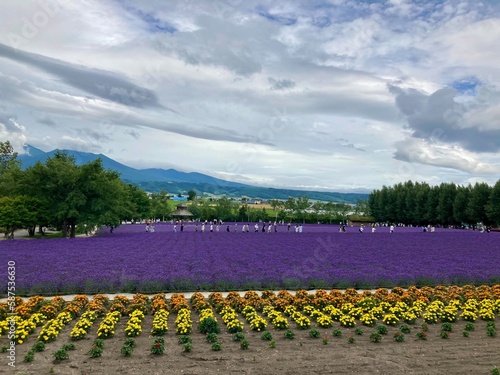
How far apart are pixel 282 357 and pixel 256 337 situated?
1.76 m

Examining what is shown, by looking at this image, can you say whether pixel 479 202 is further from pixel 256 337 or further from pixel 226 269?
pixel 256 337

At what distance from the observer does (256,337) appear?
506 inches

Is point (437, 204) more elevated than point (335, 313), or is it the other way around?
point (437, 204)

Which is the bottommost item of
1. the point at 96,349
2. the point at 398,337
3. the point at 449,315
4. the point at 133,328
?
the point at 96,349

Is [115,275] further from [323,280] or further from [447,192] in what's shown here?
[447,192]

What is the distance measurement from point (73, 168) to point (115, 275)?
32.0 m

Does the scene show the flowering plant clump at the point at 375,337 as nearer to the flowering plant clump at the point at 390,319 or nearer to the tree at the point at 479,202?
the flowering plant clump at the point at 390,319

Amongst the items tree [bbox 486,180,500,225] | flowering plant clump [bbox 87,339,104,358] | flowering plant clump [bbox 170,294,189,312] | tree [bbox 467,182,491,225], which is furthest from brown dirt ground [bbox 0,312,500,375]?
tree [bbox 467,182,491,225]

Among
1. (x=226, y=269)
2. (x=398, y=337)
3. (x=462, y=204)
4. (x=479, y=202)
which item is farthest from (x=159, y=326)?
(x=462, y=204)

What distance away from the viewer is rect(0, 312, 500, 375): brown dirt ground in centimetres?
1034

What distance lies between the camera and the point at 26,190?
48062mm

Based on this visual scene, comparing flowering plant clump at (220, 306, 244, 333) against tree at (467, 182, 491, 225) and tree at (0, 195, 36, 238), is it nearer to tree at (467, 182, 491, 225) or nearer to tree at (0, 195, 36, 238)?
tree at (0, 195, 36, 238)

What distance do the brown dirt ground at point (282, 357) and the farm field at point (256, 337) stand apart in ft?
0.09

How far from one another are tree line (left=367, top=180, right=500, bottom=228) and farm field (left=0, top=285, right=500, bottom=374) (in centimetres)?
8282
